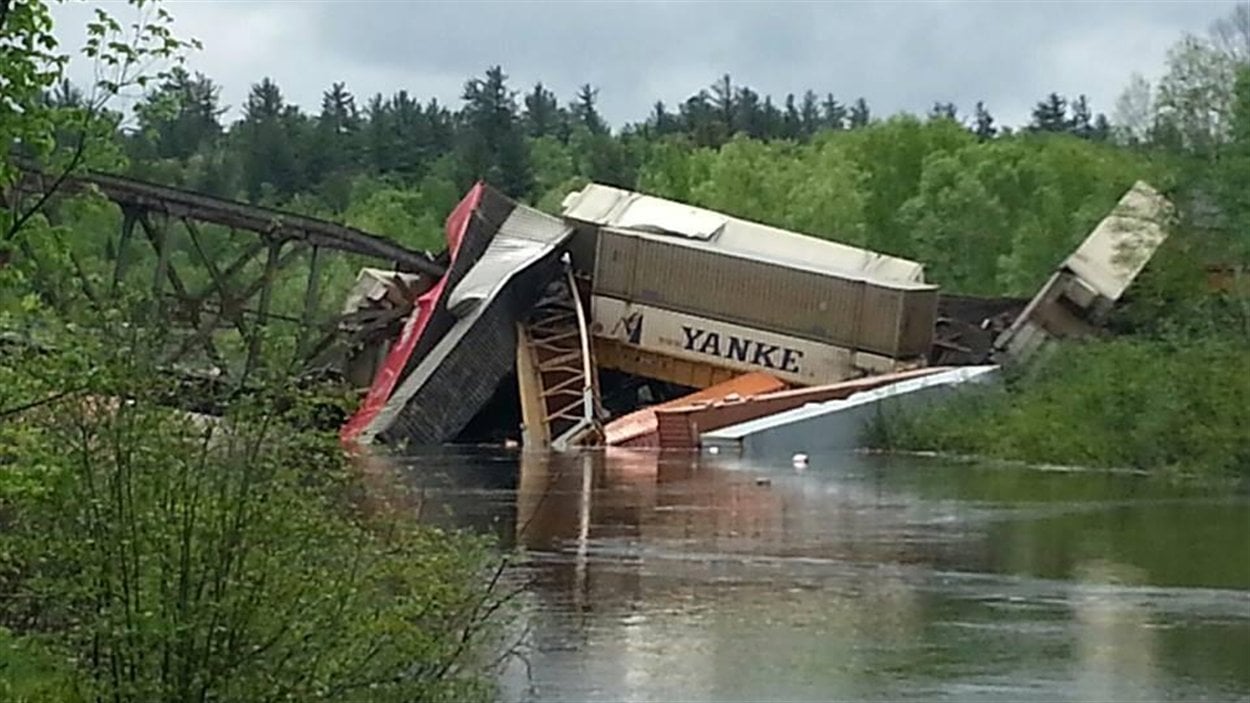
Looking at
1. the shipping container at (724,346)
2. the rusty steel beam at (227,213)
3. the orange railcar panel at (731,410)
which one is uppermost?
the rusty steel beam at (227,213)

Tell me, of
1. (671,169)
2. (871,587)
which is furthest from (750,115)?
(871,587)

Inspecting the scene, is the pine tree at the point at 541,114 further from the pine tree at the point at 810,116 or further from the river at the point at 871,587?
the river at the point at 871,587

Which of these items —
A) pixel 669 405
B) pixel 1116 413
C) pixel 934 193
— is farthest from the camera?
pixel 934 193

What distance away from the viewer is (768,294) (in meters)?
48.7

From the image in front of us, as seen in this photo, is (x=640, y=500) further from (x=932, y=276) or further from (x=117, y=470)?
(x=932, y=276)

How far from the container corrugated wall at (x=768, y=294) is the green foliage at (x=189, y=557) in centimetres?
3804

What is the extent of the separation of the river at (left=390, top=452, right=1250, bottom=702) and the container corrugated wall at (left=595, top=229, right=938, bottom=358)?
13.4 meters

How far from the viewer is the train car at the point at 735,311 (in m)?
48.4

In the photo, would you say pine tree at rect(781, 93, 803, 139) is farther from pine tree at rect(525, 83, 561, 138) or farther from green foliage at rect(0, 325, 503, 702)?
green foliage at rect(0, 325, 503, 702)

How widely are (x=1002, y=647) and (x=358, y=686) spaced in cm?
766

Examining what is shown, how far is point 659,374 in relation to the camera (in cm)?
5050

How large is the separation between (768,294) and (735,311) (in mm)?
775

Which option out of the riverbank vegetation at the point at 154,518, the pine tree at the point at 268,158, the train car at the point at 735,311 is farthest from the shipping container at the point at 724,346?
the pine tree at the point at 268,158

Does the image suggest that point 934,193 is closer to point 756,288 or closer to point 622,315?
point 756,288
